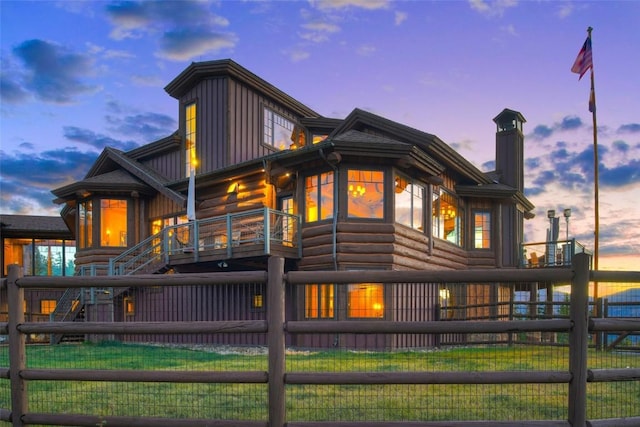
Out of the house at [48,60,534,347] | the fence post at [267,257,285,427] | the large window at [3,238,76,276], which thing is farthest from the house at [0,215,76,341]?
the fence post at [267,257,285,427]

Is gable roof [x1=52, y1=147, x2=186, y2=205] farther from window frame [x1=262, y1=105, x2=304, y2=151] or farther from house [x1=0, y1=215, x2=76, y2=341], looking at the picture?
house [x1=0, y1=215, x2=76, y2=341]

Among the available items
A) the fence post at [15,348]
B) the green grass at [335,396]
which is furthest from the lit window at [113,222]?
the fence post at [15,348]

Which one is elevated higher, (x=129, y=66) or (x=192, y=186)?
(x=129, y=66)

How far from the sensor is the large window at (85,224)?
23969mm

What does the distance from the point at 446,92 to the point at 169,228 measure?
62.7 feet

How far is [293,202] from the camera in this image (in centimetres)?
1845

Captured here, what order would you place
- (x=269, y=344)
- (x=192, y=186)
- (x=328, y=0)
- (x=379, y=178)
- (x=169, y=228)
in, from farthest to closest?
1. (x=328, y=0)
2. (x=192, y=186)
3. (x=169, y=228)
4. (x=379, y=178)
5. (x=269, y=344)

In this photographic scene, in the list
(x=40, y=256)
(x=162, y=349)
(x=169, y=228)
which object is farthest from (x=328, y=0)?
(x=40, y=256)

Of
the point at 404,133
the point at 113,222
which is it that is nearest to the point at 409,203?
the point at 404,133

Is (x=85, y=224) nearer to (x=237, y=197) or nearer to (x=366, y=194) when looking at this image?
(x=237, y=197)

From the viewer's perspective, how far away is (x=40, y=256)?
113ft

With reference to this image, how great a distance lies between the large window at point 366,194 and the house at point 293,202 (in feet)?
0.11

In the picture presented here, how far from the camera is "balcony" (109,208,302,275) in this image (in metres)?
16.7

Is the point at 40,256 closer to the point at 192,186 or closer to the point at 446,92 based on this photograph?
the point at 192,186
